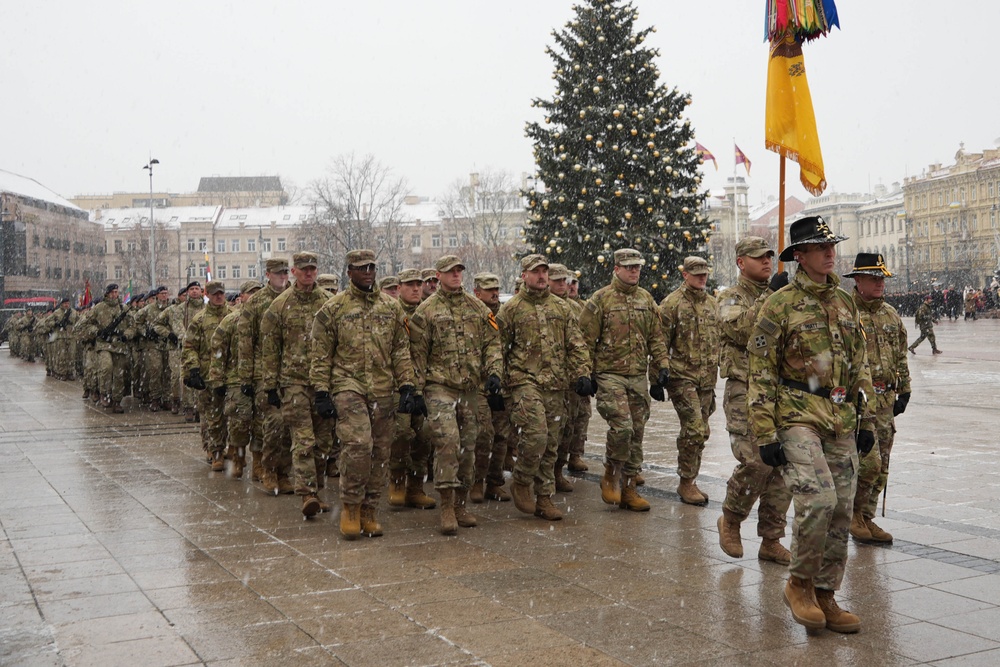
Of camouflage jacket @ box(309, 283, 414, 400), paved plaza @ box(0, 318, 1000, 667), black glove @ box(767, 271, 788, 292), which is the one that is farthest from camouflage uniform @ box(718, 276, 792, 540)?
camouflage jacket @ box(309, 283, 414, 400)

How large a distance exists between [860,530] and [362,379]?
3.79 m

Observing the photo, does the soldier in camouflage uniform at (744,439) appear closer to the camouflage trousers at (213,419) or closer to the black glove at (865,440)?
the black glove at (865,440)

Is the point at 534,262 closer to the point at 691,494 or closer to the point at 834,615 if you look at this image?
the point at 691,494

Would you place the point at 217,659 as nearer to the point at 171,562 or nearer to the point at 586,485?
the point at 171,562

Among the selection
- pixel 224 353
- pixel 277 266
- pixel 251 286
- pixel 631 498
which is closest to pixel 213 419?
pixel 224 353

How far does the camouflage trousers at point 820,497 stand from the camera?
5570mm

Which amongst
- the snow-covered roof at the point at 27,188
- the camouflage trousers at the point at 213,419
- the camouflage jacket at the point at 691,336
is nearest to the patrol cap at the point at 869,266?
the camouflage jacket at the point at 691,336

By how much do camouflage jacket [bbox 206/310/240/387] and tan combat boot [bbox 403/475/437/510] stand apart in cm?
274

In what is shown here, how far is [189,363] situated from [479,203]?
253ft

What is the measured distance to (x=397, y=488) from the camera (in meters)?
9.76

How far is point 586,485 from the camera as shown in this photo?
1049 centimetres

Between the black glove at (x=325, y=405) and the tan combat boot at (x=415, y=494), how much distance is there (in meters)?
1.57

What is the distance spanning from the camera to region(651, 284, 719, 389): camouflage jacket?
945cm

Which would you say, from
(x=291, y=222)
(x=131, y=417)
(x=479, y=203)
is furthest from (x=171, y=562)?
(x=291, y=222)
